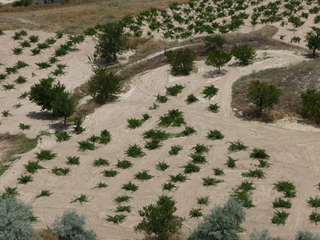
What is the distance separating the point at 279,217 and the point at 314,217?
1.21 meters

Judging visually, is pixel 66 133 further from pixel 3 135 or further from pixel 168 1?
pixel 168 1

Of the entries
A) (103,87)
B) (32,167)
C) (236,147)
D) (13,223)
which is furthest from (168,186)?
(103,87)

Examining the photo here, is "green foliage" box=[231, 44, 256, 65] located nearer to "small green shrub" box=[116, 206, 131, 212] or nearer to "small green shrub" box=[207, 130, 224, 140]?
"small green shrub" box=[207, 130, 224, 140]

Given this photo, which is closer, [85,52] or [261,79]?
[261,79]

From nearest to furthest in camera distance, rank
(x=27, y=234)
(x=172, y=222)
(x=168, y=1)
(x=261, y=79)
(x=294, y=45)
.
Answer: (x=27, y=234) < (x=172, y=222) < (x=261, y=79) < (x=294, y=45) < (x=168, y=1)

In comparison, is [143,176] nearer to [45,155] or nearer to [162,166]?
[162,166]

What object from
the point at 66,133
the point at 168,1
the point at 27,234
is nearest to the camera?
the point at 27,234

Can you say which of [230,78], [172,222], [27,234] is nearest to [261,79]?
[230,78]

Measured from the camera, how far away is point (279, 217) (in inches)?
554

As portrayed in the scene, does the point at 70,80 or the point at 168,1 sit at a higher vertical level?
the point at 168,1

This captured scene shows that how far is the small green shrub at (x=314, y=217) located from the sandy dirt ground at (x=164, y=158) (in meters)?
0.19

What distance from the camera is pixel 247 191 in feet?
51.6

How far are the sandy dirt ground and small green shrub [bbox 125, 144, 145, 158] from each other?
0.25 meters

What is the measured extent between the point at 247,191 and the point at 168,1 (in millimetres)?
39242
